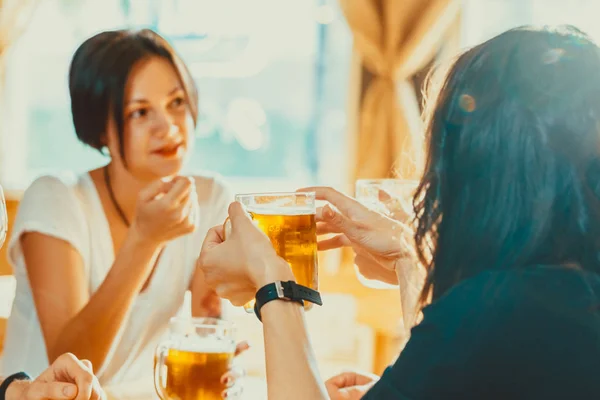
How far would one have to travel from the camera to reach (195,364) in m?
1.03

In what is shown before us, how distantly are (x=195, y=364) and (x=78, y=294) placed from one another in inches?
29.9

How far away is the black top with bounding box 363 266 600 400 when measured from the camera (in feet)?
2.63

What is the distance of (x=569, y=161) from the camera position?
0.90 metres

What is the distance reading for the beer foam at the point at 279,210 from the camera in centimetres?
102

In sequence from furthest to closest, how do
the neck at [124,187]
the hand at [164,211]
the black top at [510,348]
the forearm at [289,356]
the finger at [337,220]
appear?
the neck at [124,187]
the hand at [164,211]
the finger at [337,220]
the forearm at [289,356]
the black top at [510,348]

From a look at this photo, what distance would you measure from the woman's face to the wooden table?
0.64 m

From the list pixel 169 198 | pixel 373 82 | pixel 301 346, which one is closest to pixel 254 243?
pixel 301 346

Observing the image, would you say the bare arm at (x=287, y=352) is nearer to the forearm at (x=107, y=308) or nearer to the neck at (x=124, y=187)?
the forearm at (x=107, y=308)

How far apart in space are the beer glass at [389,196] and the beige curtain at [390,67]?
2.32m

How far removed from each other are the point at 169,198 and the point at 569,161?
2.97 feet

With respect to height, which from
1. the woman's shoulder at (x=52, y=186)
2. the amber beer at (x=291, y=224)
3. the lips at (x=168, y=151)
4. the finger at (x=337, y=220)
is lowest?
the woman's shoulder at (x=52, y=186)

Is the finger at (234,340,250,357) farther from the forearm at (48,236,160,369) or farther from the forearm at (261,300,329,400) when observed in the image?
the forearm at (48,236,160,369)

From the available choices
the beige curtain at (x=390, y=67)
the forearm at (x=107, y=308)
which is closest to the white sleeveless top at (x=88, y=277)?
the forearm at (x=107, y=308)

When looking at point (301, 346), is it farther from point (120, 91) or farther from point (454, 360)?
point (120, 91)
